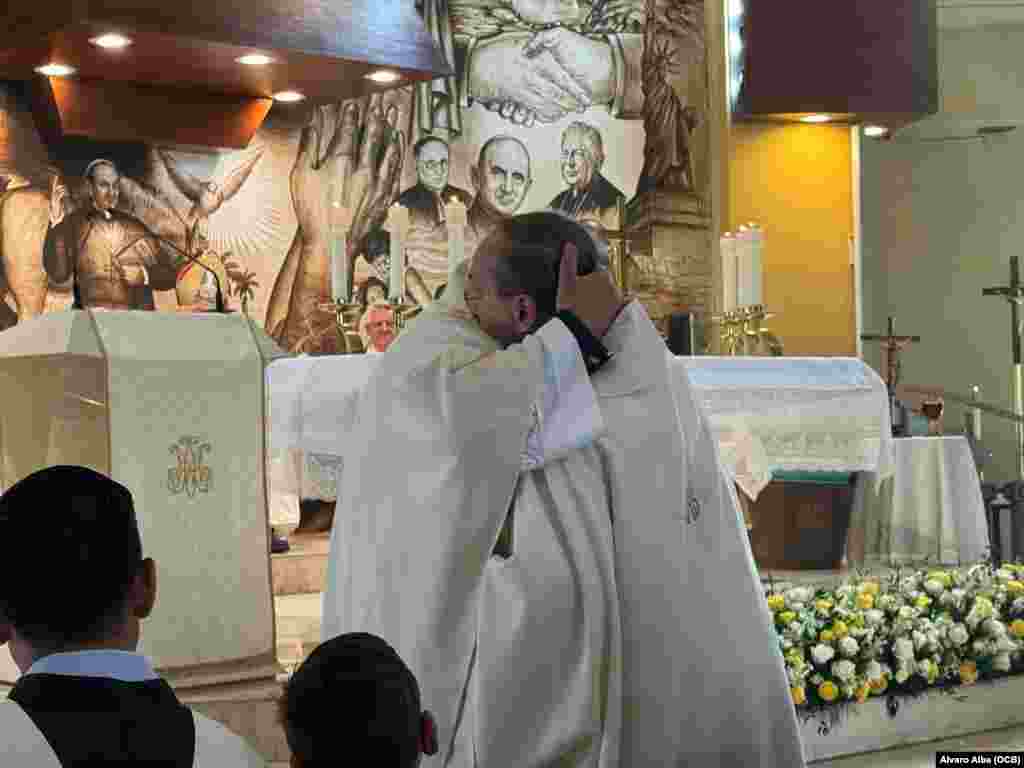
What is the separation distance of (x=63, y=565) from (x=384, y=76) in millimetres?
7023

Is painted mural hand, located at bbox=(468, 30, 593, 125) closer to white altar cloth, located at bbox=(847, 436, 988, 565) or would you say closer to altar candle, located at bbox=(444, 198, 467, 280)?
white altar cloth, located at bbox=(847, 436, 988, 565)

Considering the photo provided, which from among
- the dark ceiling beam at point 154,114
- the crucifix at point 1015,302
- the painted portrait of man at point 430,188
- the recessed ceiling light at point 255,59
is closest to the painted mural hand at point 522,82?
the painted portrait of man at point 430,188

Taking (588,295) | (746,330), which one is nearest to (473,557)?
(588,295)

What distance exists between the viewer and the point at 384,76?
28.6 ft

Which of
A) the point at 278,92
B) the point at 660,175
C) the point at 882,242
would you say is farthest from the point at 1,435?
the point at 882,242

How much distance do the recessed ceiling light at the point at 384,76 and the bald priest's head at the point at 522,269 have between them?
224 inches

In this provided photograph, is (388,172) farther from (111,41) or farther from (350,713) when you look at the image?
(350,713)

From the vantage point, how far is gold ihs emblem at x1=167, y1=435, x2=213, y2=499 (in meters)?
4.42

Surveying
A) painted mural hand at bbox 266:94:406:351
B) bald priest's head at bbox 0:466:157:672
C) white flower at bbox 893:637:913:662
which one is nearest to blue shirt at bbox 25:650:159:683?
bald priest's head at bbox 0:466:157:672

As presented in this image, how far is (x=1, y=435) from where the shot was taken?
4.29 metres

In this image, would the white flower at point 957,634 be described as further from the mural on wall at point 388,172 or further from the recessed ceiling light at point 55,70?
the recessed ceiling light at point 55,70

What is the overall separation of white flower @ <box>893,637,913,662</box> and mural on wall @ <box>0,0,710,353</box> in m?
4.68

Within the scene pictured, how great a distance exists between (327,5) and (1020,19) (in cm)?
676

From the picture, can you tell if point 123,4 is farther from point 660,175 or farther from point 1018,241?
point 1018,241
